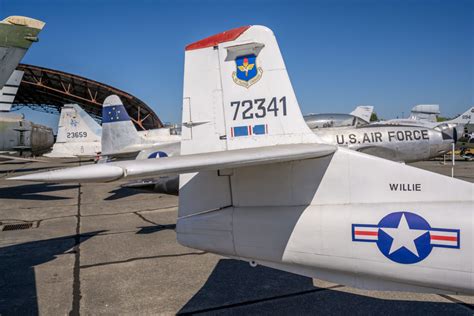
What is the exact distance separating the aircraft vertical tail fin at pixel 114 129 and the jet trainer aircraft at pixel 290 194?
14.4m

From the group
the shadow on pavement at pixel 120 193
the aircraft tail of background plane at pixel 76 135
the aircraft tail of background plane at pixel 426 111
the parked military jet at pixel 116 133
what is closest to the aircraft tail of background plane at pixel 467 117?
the aircraft tail of background plane at pixel 426 111

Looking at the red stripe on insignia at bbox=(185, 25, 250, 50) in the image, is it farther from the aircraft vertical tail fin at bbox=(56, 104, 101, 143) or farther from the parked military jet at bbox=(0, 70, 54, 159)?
the aircraft vertical tail fin at bbox=(56, 104, 101, 143)

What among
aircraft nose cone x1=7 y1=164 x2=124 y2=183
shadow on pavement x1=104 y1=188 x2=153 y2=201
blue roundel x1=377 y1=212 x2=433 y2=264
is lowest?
shadow on pavement x1=104 y1=188 x2=153 y2=201

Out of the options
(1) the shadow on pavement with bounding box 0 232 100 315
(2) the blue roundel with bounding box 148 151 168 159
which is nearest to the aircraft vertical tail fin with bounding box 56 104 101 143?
(2) the blue roundel with bounding box 148 151 168 159

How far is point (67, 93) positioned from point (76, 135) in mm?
13279

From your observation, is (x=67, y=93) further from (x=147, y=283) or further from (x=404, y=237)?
(x=404, y=237)

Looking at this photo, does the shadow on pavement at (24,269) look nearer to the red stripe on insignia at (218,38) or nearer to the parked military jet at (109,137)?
the red stripe on insignia at (218,38)

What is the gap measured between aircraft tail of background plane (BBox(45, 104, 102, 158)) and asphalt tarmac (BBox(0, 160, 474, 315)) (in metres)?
20.4

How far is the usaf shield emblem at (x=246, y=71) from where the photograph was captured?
328 cm

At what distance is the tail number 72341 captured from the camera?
3268 mm

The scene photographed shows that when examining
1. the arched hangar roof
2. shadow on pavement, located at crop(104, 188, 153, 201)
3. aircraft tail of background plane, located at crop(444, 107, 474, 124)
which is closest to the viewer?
shadow on pavement, located at crop(104, 188, 153, 201)

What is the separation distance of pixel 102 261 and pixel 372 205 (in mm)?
4494

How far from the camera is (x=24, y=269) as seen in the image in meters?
5.41

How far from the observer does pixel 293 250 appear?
9.99 ft
